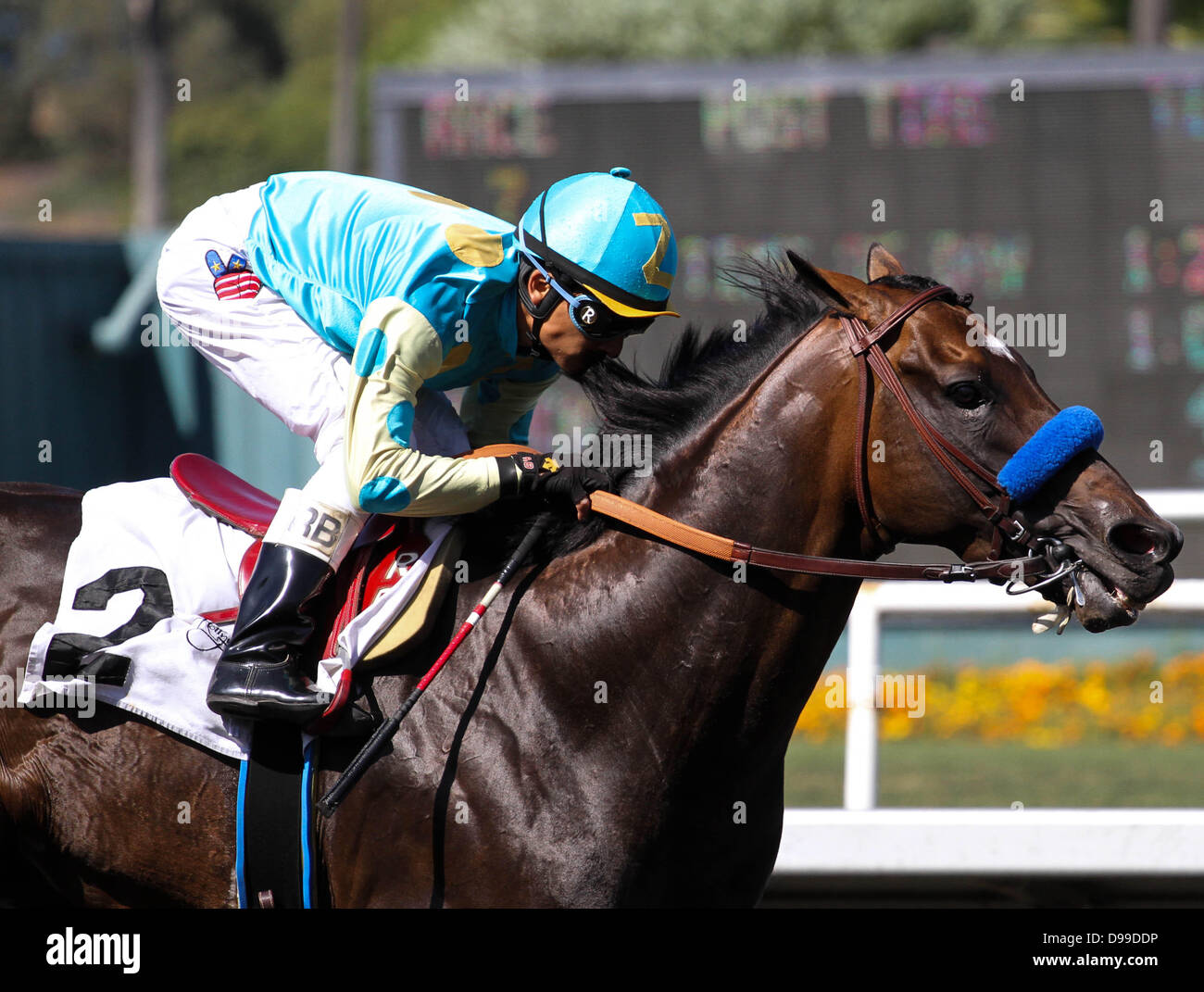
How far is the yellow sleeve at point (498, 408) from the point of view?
3191mm

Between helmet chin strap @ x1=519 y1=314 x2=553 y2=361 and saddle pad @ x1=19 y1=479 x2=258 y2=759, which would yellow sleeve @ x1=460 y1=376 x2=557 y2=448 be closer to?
helmet chin strap @ x1=519 y1=314 x2=553 y2=361

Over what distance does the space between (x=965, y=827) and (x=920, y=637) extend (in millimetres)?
4754

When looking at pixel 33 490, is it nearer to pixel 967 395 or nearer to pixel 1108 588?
pixel 967 395

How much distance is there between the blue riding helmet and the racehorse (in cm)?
17

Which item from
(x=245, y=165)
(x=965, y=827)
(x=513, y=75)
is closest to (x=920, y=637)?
(x=513, y=75)

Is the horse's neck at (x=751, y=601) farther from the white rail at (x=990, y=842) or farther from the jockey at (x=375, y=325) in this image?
the white rail at (x=990, y=842)

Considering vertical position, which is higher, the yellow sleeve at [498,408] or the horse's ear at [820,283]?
the horse's ear at [820,283]

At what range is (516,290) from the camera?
112 inches

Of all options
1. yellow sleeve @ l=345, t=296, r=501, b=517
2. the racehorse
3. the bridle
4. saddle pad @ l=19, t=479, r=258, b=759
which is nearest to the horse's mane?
the racehorse

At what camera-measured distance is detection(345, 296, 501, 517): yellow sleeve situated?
8.40 ft

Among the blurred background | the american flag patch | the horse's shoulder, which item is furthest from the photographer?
the blurred background

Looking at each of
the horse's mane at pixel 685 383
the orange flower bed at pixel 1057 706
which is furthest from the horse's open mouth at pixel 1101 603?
the orange flower bed at pixel 1057 706

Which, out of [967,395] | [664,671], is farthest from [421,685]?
[967,395]
